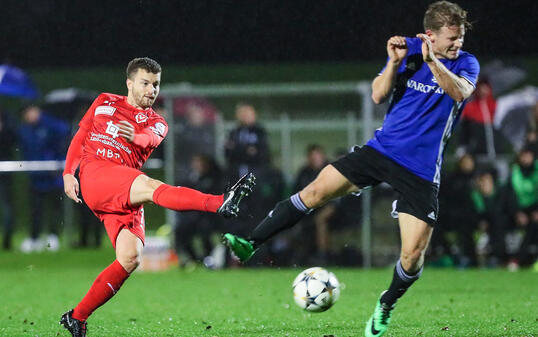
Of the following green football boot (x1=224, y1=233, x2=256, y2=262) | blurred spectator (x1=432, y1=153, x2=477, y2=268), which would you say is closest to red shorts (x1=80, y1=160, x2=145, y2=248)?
green football boot (x1=224, y1=233, x2=256, y2=262)

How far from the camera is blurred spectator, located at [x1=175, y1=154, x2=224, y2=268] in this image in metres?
13.4

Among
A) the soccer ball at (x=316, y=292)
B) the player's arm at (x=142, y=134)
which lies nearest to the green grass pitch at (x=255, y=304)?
the soccer ball at (x=316, y=292)

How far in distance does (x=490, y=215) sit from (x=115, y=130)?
7.99 meters

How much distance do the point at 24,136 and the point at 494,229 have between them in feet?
26.6

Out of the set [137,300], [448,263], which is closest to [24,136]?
[137,300]

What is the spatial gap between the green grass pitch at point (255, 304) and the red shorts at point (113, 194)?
0.92m

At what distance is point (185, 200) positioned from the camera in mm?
5941

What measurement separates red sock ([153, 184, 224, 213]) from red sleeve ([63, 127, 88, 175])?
Result: 935 millimetres

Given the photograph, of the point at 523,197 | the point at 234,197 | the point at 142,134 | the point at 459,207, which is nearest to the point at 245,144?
the point at 459,207

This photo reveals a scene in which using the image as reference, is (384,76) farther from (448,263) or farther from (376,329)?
(448,263)

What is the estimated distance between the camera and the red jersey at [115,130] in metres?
6.44

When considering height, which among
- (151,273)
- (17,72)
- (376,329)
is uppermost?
(17,72)

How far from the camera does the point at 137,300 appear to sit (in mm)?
9438

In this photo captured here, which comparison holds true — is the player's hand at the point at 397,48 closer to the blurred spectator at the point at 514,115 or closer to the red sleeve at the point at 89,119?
the red sleeve at the point at 89,119
